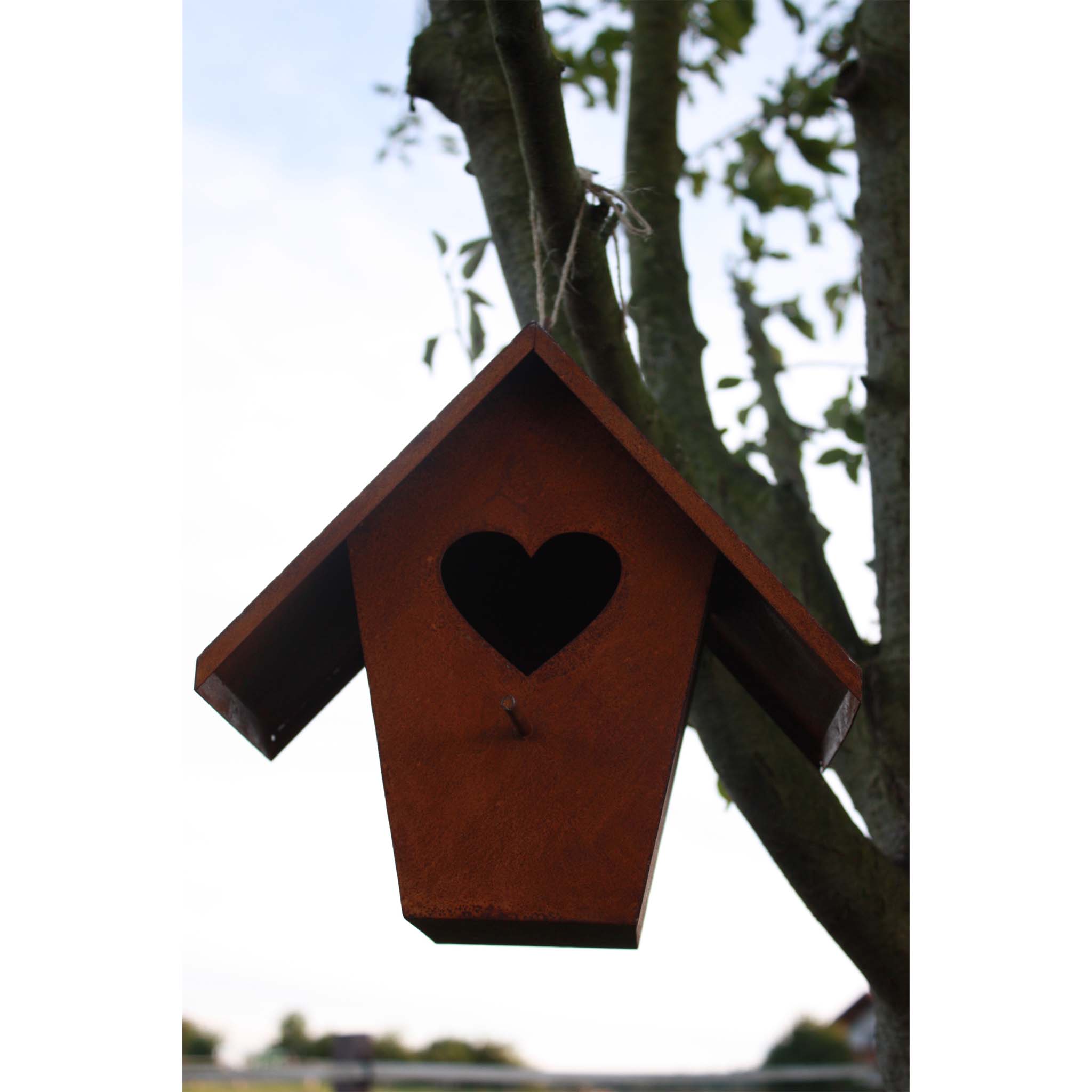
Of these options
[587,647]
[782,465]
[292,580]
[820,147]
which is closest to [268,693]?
[292,580]

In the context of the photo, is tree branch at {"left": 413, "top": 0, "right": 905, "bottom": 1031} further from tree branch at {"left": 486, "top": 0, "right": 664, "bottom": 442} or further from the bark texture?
the bark texture

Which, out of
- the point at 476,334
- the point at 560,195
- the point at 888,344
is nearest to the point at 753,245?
the point at 888,344

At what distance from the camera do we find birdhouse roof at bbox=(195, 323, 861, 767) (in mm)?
1312

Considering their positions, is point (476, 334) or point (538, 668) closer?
point (538, 668)

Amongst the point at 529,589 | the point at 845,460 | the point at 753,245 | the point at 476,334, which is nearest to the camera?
the point at 529,589

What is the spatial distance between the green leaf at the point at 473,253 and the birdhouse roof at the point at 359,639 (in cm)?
79

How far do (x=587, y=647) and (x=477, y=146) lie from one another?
43.2 inches

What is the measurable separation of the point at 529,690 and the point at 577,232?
0.67 m

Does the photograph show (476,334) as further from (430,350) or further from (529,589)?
(529,589)

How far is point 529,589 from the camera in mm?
1836

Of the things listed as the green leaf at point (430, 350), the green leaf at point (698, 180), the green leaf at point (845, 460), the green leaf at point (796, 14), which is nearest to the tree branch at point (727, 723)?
the green leaf at point (430, 350)

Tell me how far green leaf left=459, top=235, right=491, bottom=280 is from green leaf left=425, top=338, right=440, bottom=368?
0.53ft

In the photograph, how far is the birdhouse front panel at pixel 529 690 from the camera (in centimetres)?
126

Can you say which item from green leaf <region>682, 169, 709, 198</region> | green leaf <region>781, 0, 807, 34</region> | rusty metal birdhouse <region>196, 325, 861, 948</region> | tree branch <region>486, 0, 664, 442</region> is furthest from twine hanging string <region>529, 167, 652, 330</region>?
green leaf <region>682, 169, 709, 198</region>
